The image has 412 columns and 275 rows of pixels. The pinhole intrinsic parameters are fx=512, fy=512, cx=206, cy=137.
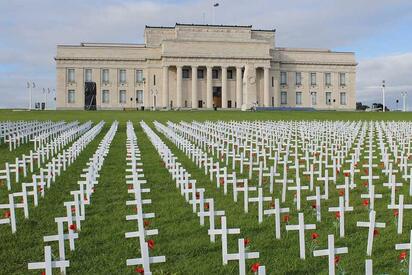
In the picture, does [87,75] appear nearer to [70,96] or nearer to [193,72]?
[70,96]

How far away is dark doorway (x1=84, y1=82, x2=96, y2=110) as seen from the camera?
89000 mm

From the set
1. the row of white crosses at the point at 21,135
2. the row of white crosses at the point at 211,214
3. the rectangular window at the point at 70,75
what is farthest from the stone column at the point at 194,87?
the row of white crosses at the point at 211,214

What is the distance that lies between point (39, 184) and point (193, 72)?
80.7m

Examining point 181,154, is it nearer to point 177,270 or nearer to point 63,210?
point 63,210

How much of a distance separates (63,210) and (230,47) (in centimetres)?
8192

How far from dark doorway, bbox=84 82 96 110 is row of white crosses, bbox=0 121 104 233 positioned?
228 ft

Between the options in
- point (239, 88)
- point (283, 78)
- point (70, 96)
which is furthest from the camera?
point (283, 78)

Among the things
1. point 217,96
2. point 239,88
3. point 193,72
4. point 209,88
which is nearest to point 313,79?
point 239,88

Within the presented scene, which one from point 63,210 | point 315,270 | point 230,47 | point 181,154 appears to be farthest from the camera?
point 230,47

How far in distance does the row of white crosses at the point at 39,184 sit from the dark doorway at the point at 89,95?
69.5 m

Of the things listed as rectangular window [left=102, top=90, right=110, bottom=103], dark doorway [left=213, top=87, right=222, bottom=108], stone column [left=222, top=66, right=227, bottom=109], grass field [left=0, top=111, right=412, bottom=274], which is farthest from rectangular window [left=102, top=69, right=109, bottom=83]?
grass field [left=0, top=111, right=412, bottom=274]

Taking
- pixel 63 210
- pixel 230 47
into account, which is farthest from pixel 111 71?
pixel 63 210

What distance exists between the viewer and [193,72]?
3531 inches

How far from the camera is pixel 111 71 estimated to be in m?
92.2
